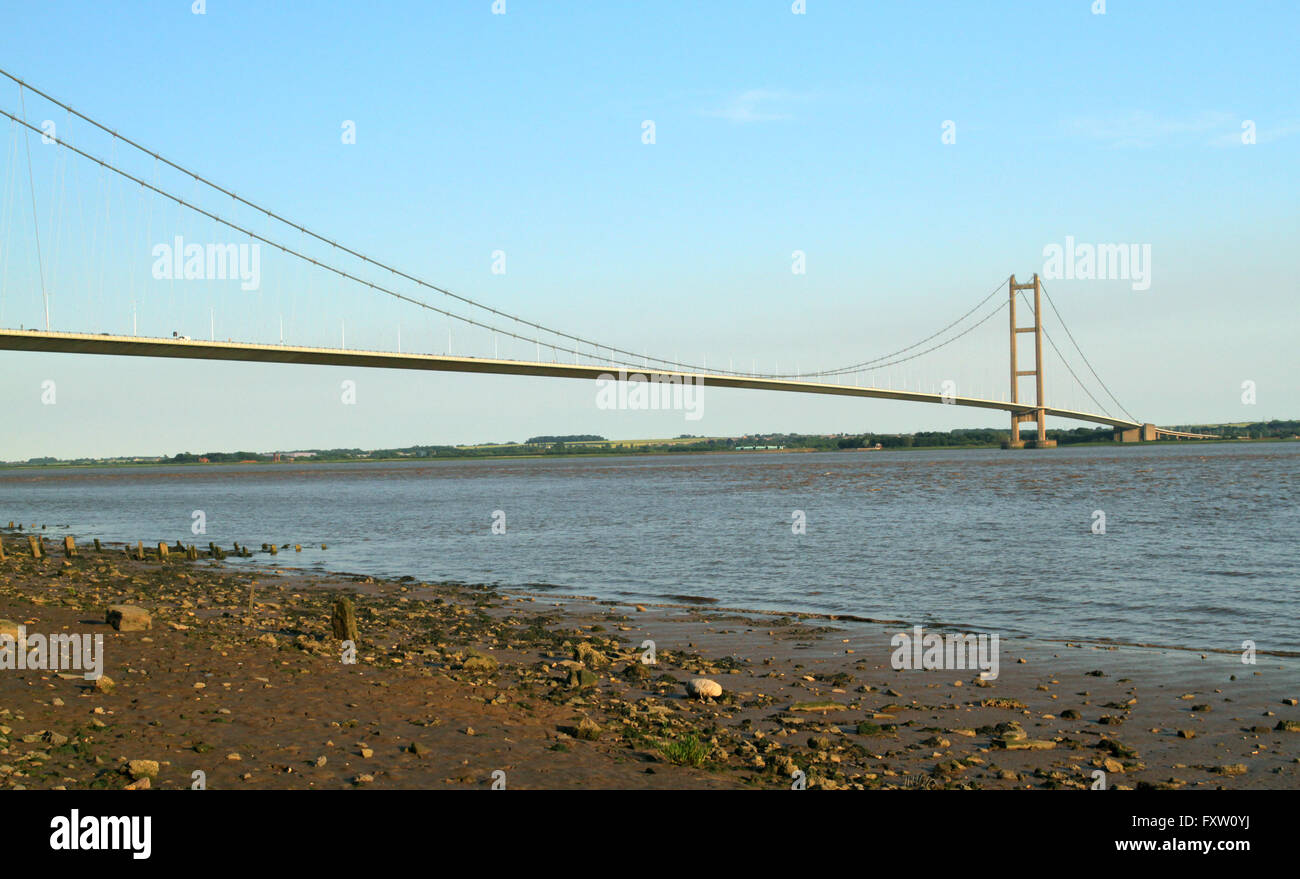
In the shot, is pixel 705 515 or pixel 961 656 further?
pixel 705 515

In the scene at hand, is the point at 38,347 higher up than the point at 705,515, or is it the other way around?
the point at 38,347

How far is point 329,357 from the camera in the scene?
1596 inches

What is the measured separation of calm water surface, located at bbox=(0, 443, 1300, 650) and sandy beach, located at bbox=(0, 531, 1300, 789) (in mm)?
2936

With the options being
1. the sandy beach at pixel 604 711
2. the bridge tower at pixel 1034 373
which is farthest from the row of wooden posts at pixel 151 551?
the bridge tower at pixel 1034 373

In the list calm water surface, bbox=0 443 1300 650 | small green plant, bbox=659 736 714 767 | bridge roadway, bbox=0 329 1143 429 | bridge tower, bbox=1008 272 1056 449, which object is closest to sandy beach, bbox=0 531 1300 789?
small green plant, bbox=659 736 714 767

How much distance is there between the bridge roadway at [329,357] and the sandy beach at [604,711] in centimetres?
2163

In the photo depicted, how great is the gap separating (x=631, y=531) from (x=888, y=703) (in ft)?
66.4

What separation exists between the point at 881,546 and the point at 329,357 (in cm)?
2556

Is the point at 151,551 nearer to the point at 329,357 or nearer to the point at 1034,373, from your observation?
the point at 329,357

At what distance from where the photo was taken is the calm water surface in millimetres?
14234
